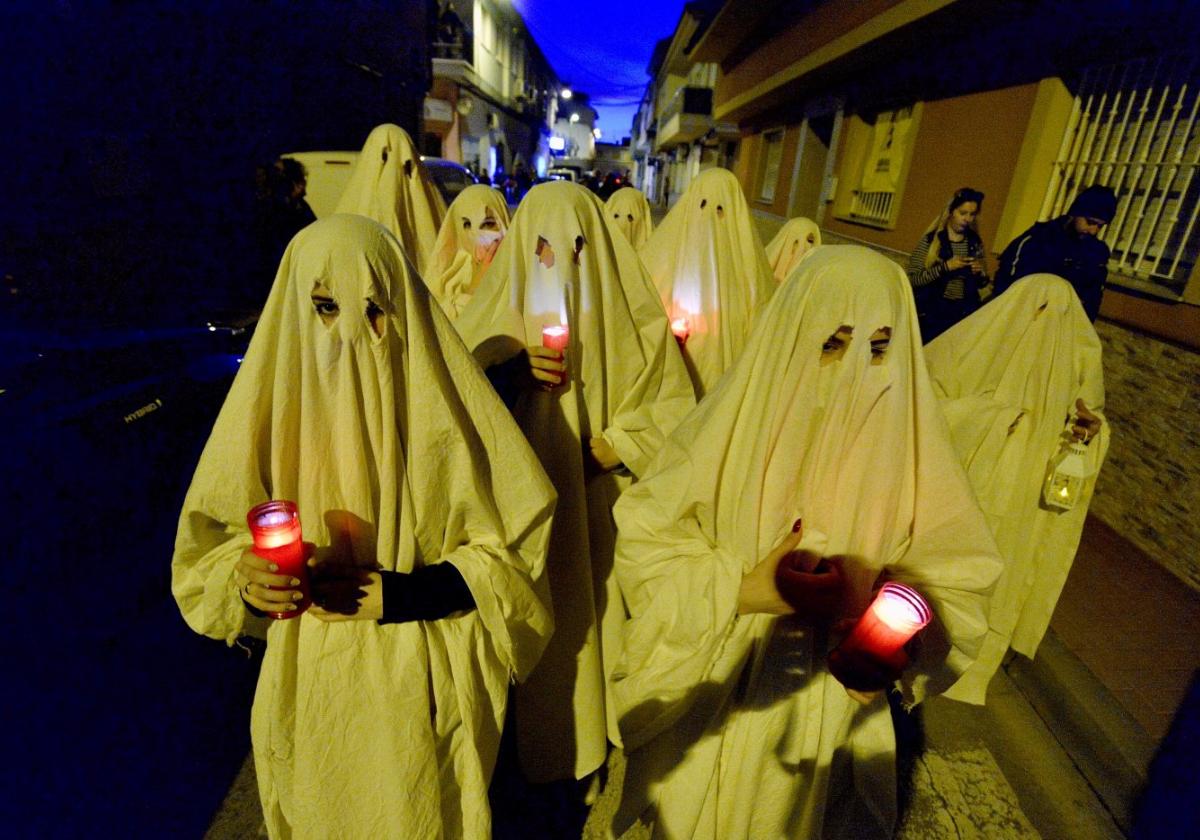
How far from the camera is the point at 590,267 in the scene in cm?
232

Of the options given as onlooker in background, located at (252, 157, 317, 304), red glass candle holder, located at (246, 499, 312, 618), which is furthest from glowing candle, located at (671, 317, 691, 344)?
onlooker in background, located at (252, 157, 317, 304)

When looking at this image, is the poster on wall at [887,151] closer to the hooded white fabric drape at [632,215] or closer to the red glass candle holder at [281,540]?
the hooded white fabric drape at [632,215]

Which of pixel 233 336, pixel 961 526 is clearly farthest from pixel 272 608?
pixel 233 336

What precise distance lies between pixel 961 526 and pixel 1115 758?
2.18m

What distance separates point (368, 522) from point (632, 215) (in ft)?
16.1

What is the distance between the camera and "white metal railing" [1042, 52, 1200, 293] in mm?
4090

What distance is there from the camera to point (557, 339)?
210cm

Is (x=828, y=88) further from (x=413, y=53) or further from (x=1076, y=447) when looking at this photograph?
(x=413, y=53)

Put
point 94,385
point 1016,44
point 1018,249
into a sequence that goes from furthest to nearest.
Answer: point 1016,44
point 1018,249
point 94,385

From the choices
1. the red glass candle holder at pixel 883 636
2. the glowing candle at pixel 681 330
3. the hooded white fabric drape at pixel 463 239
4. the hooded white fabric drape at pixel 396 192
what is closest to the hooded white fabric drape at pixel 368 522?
the red glass candle holder at pixel 883 636

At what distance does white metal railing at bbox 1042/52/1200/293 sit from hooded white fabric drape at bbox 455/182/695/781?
428cm

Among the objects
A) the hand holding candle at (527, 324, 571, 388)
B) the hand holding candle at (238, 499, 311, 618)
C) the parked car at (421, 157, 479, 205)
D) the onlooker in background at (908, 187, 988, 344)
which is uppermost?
the parked car at (421, 157, 479, 205)

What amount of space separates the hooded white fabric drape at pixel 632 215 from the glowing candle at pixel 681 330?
2342 millimetres

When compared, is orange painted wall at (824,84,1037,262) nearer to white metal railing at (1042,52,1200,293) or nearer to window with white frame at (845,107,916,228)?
window with white frame at (845,107,916,228)
